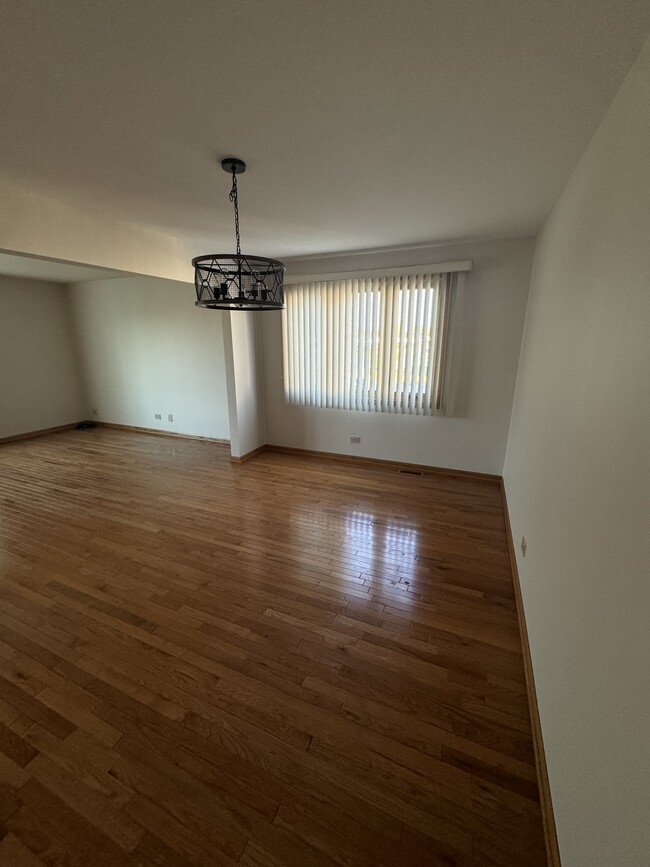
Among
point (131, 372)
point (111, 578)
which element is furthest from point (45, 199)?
point (131, 372)

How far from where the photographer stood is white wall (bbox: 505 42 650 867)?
729 mm

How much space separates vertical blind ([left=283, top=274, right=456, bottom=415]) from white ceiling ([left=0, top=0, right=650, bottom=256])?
4.20ft

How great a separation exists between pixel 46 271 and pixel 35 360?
1.67 meters

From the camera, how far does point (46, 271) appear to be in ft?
15.1

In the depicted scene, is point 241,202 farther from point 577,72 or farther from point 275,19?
point 577,72

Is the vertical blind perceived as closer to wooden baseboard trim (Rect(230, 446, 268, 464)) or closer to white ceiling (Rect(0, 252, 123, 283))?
wooden baseboard trim (Rect(230, 446, 268, 464))

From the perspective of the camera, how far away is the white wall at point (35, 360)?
16.8 feet

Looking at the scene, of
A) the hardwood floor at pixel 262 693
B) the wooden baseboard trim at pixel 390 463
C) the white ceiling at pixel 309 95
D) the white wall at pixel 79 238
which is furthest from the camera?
the wooden baseboard trim at pixel 390 463

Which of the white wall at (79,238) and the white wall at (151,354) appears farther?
the white wall at (151,354)

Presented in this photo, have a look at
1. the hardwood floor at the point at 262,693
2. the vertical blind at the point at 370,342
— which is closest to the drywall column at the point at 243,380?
the vertical blind at the point at 370,342

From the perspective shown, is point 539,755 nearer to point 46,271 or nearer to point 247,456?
point 247,456

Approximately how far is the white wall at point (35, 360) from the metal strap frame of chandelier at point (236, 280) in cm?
556

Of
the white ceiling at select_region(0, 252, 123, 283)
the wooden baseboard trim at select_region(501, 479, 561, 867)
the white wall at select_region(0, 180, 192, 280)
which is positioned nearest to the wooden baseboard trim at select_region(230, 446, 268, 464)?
the white wall at select_region(0, 180, 192, 280)

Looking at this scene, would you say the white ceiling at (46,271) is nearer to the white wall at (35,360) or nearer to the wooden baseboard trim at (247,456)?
the white wall at (35,360)
